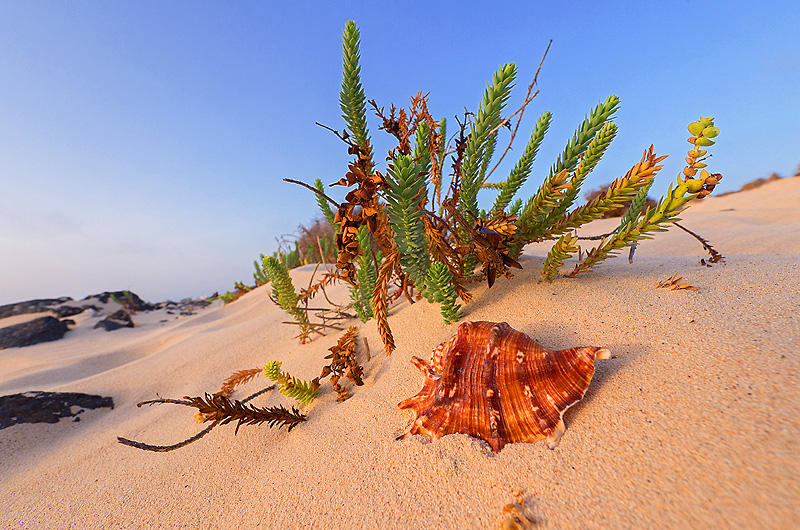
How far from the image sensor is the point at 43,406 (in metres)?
2.02

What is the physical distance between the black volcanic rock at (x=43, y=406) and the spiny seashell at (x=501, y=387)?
243 centimetres

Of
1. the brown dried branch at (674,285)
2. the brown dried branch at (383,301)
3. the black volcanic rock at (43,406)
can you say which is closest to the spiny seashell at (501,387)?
the brown dried branch at (383,301)

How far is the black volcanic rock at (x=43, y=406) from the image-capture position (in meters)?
1.93

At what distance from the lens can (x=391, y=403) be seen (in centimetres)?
123

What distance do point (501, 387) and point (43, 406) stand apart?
9.32 feet

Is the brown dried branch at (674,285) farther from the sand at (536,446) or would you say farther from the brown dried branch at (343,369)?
the brown dried branch at (343,369)

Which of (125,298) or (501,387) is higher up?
(125,298)

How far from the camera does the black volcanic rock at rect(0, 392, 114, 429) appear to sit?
1.93 metres

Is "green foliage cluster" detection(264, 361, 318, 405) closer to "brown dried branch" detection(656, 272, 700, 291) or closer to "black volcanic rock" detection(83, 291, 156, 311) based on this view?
"brown dried branch" detection(656, 272, 700, 291)

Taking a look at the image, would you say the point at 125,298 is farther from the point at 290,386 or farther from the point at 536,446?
the point at 536,446

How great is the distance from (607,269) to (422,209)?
45.6 inches

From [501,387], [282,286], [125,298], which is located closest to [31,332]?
[125,298]

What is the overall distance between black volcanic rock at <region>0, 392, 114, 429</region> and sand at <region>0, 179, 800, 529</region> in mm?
72

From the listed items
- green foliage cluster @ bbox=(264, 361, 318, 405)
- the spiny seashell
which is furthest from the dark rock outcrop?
the spiny seashell
